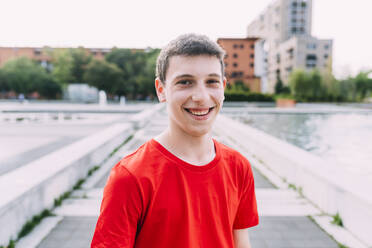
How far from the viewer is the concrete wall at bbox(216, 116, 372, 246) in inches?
118

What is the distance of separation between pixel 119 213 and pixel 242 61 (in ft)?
184

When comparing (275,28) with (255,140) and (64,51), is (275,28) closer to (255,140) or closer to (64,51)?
(64,51)

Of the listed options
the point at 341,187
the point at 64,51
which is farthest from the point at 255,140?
the point at 64,51

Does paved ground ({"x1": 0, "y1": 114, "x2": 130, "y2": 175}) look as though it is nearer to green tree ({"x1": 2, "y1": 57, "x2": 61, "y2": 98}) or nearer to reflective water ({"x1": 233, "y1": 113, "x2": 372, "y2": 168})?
reflective water ({"x1": 233, "y1": 113, "x2": 372, "y2": 168})

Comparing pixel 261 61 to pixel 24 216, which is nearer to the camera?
pixel 24 216

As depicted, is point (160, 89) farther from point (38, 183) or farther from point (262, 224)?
point (38, 183)

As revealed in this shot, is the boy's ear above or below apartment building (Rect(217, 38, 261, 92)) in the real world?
below

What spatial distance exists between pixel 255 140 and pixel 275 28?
6376 cm

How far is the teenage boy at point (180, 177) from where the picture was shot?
3.63 ft

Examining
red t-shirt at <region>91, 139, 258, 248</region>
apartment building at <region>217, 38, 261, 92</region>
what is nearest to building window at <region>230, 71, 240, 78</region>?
apartment building at <region>217, 38, 261, 92</region>

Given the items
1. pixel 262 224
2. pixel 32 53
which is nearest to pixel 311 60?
pixel 32 53

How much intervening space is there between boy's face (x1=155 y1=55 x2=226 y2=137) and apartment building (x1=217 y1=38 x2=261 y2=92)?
5413 centimetres

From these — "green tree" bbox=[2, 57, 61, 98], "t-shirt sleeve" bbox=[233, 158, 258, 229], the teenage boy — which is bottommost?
"t-shirt sleeve" bbox=[233, 158, 258, 229]

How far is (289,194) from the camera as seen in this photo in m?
4.39
